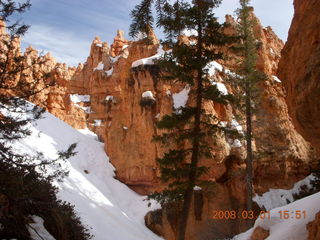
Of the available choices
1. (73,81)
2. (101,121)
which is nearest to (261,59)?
(101,121)

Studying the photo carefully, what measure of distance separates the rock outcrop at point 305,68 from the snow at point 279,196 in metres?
12.7

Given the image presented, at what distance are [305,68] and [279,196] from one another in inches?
598

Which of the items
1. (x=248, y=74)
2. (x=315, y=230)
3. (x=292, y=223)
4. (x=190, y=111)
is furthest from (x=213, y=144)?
(x=315, y=230)

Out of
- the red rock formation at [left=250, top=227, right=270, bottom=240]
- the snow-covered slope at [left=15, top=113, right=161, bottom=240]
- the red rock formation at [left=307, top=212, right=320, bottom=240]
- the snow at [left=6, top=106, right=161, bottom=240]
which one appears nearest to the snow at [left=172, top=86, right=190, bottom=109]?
the snow-covered slope at [left=15, top=113, right=161, bottom=240]

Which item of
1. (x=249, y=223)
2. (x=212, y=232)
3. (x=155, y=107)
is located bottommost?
(x=212, y=232)

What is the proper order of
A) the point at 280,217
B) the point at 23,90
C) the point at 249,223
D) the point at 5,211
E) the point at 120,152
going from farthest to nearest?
the point at 120,152, the point at 249,223, the point at 280,217, the point at 23,90, the point at 5,211

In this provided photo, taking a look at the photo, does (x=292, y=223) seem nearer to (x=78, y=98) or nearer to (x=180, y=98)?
(x=180, y=98)

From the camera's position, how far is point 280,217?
797 centimetres

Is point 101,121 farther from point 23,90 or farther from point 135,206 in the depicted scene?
point 23,90

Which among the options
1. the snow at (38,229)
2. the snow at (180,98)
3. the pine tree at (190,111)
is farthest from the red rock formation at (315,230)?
the snow at (180,98)

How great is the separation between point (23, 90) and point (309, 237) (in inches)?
277

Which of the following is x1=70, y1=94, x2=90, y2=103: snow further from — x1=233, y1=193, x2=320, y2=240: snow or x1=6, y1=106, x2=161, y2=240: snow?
x1=233, y1=193, x2=320, y2=240: snow

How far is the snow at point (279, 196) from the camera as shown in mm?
17752

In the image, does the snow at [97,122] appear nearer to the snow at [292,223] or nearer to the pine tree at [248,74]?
the pine tree at [248,74]
